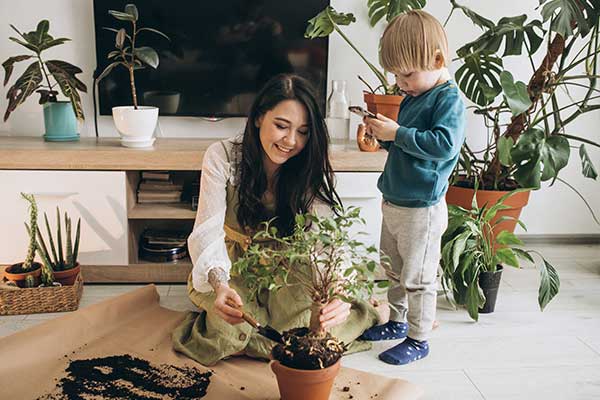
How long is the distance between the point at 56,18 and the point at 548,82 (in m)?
2.10

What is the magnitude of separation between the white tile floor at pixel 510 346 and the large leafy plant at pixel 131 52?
889 millimetres

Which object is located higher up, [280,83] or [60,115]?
[280,83]

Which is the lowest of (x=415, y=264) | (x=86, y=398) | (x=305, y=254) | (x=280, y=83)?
(x=86, y=398)

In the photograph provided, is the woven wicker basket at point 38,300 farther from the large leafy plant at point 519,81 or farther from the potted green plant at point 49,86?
the large leafy plant at point 519,81

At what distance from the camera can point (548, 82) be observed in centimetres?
242

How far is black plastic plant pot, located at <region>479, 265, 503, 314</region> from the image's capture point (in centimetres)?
233

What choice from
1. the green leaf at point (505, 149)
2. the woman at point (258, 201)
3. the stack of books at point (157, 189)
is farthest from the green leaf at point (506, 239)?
the stack of books at point (157, 189)

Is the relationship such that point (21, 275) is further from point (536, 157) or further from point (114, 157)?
point (536, 157)

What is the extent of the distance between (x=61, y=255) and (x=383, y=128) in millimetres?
1315

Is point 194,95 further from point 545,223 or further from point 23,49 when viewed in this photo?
point 545,223

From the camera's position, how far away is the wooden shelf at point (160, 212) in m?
2.54

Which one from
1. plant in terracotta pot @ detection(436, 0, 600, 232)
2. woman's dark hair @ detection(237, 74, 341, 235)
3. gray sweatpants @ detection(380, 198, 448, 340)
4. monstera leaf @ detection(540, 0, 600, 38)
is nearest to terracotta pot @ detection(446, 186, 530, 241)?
plant in terracotta pot @ detection(436, 0, 600, 232)

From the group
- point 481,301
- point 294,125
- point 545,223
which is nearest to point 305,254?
point 294,125

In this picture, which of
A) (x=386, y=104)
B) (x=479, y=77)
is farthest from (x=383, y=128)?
(x=479, y=77)
